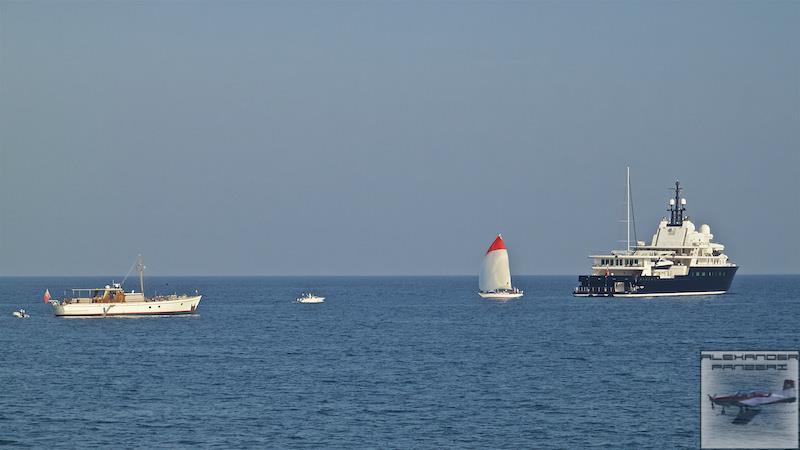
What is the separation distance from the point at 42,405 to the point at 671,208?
144198mm

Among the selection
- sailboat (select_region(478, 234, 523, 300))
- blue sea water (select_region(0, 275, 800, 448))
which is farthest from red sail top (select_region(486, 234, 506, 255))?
blue sea water (select_region(0, 275, 800, 448))

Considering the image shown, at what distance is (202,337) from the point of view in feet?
365

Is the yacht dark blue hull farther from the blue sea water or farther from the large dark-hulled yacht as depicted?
the blue sea water

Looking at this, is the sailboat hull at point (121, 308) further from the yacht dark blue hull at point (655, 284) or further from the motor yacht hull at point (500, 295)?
the yacht dark blue hull at point (655, 284)

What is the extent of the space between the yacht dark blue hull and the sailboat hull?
72.4m

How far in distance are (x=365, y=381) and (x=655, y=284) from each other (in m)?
114

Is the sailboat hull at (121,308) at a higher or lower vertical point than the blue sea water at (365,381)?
higher

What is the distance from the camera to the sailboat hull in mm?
134625

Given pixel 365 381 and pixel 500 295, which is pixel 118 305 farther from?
pixel 500 295

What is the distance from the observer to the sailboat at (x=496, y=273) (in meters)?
184

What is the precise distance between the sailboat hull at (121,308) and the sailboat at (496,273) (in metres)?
60.2

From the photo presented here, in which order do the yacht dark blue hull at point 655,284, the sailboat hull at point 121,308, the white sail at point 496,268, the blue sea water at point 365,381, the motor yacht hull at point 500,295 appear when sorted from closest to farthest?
the blue sea water at point 365,381 < the sailboat hull at point 121,308 < the yacht dark blue hull at point 655,284 < the white sail at point 496,268 < the motor yacht hull at point 500,295

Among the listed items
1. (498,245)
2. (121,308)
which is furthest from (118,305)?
(498,245)

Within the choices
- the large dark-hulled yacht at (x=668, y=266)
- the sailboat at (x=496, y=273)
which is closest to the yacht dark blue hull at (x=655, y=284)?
the large dark-hulled yacht at (x=668, y=266)
